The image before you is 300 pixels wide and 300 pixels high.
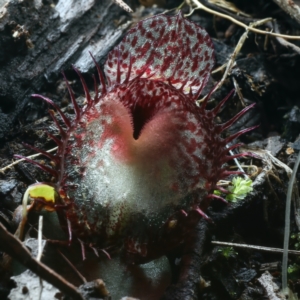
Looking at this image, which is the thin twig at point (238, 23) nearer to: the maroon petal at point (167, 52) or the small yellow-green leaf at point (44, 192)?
the maroon petal at point (167, 52)

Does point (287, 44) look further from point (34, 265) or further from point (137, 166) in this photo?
point (34, 265)

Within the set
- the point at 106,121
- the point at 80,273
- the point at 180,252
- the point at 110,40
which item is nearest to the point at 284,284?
the point at 180,252

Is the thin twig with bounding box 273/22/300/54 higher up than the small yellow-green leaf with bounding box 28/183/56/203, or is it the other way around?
the small yellow-green leaf with bounding box 28/183/56/203

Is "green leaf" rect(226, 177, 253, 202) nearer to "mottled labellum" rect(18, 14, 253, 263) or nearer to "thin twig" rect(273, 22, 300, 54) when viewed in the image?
"mottled labellum" rect(18, 14, 253, 263)

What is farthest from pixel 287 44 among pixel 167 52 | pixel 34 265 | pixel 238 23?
pixel 34 265

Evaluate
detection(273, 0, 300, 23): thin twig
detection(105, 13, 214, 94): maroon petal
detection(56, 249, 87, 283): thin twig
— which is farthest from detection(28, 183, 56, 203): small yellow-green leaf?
detection(273, 0, 300, 23): thin twig

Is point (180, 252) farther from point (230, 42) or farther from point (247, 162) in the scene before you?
point (230, 42)

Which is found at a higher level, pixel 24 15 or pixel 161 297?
pixel 24 15
